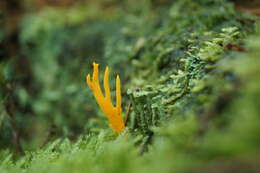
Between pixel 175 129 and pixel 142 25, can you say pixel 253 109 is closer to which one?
pixel 175 129

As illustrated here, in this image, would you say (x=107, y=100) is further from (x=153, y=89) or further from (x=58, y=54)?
(x=58, y=54)

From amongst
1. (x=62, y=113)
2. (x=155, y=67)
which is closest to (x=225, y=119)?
(x=155, y=67)

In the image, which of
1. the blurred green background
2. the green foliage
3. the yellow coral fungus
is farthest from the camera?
the blurred green background

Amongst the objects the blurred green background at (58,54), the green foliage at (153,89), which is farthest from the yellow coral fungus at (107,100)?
the blurred green background at (58,54)

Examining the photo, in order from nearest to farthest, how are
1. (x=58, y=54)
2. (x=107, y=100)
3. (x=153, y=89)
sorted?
(x=107, y=100)
(x=153, y=89)
(x=58, y=54)

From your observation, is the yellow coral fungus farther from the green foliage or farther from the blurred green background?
the blurred green background

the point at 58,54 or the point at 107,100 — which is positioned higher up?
the point at 58,54

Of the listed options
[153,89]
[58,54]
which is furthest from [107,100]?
[58,54]

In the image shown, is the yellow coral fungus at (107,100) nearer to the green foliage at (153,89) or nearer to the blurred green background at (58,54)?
the green foliage at (153,89)

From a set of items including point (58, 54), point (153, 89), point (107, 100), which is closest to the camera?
point (107, 100)

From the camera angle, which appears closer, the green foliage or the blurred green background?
the green foliage

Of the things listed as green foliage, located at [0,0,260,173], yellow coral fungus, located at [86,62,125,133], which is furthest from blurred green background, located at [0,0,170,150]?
yellow coral fungus, located at [86,62,125,133]
